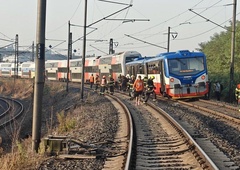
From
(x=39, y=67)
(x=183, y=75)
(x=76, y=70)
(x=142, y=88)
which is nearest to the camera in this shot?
(x=39, y=67)

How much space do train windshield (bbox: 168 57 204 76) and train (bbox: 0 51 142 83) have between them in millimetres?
14991

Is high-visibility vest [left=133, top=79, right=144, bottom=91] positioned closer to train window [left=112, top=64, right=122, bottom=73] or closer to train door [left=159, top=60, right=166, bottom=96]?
train door [left=159, top=60, right=166, bottom=96]

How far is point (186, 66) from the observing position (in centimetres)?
2506

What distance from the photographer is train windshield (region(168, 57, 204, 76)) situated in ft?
81.1

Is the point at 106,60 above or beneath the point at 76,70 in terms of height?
above

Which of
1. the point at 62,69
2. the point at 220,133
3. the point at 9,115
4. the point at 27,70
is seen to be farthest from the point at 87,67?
the point at 220,133

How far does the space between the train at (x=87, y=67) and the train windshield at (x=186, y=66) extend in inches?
590

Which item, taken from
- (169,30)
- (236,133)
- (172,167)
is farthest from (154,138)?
(169,30)

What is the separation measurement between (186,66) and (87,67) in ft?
96.5

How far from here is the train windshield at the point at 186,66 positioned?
2473 centimetres

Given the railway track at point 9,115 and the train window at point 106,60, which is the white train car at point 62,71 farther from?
the railway track at point 9,115

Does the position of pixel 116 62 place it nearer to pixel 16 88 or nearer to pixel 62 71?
pixel 16 88

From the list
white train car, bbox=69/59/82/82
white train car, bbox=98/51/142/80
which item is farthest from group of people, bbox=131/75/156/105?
white train car, bbox=69/59/82/82

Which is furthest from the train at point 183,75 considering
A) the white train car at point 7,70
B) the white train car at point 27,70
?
the white train car at point 7,70
